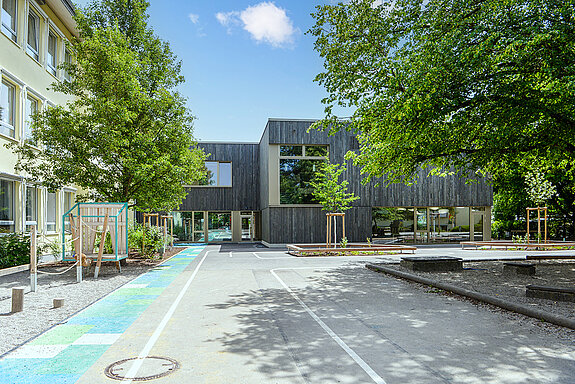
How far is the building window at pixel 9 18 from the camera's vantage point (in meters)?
15.9

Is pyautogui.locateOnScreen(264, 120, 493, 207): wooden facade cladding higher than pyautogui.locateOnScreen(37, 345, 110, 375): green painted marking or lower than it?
higher

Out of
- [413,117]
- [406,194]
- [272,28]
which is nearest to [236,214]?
[406,194]

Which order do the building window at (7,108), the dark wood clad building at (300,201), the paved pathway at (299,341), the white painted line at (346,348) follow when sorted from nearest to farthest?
the white painted line at (346,348), the paved pathway at (299,341), the building window at (7,108), the dark wood clad building at (300,201)

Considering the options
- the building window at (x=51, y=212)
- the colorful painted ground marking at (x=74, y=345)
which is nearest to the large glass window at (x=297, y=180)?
the building window at (x=51, y=212)

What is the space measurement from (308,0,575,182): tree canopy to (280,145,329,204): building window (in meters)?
14.4

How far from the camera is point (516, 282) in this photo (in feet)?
39.3

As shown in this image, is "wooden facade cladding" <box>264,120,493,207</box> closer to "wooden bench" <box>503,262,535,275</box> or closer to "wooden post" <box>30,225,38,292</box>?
"wooden bench" <box>503,262,535,275</box>

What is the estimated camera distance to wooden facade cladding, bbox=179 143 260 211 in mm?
37969

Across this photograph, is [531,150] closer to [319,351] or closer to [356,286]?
[356,286]

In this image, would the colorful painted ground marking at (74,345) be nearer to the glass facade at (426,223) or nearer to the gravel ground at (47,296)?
the gravel ground at (47,296)

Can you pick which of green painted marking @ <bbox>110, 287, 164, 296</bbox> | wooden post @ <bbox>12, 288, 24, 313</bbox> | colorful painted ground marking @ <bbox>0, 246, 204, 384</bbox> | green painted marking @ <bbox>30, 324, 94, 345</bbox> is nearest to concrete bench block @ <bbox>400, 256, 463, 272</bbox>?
green painted marking @ <bbox>110, 287, 164, 296</bbox>

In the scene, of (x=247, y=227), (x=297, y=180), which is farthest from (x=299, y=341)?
(x=247, y=227)

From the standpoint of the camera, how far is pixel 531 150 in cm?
1437

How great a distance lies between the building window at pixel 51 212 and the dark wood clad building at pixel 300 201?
12405 mm
